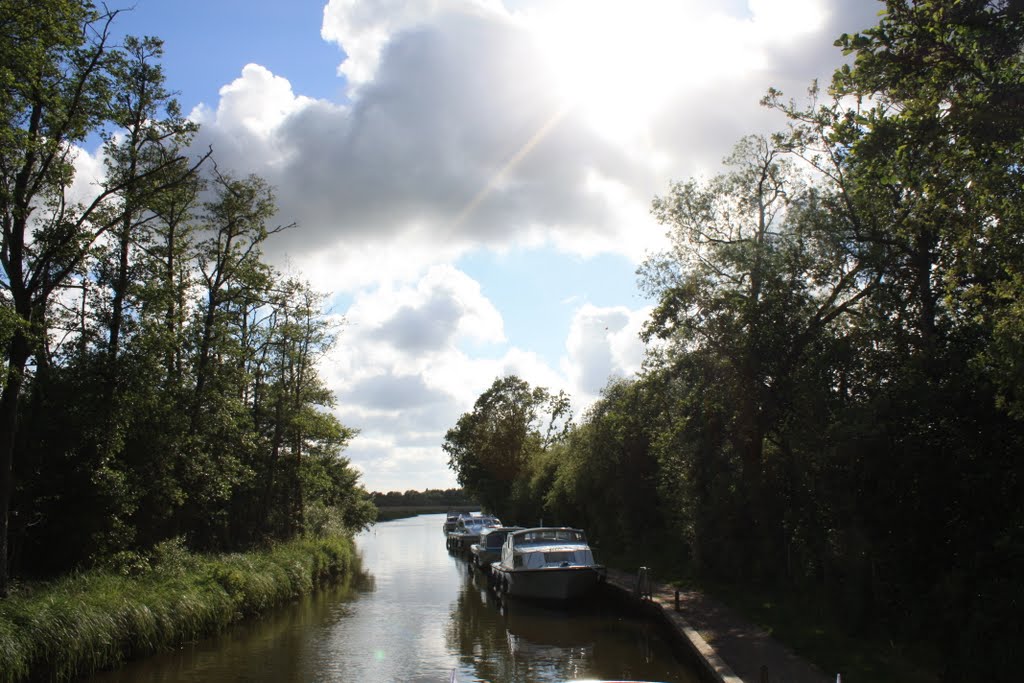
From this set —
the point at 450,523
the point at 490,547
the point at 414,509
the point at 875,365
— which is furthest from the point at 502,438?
the point at 414,509

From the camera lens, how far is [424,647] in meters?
17.1

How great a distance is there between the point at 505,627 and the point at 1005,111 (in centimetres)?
1572

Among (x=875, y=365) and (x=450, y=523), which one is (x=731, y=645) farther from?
(x=450, y=523)

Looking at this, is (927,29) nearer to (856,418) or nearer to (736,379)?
(856,418)

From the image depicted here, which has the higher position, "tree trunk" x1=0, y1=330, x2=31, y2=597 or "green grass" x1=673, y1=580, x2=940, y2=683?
"tree trunk" x1=0, y1=330, x2=31, y2=597

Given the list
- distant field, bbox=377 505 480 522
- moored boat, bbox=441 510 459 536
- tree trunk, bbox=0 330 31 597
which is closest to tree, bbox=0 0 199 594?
tree trunk, bbox=0 330 31 597

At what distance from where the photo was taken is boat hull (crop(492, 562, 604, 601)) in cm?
2117

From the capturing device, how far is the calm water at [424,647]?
13.8m

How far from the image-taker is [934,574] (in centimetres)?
1107

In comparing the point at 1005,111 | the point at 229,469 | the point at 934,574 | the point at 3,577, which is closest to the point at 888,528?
the point at 934,574

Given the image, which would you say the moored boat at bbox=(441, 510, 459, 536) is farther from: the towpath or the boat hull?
the towpath

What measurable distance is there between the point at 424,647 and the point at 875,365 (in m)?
10.9

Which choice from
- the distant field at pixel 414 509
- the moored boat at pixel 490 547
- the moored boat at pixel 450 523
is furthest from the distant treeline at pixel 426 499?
the moored boat at pixel 490 547

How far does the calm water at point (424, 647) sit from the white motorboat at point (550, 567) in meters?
0.59
